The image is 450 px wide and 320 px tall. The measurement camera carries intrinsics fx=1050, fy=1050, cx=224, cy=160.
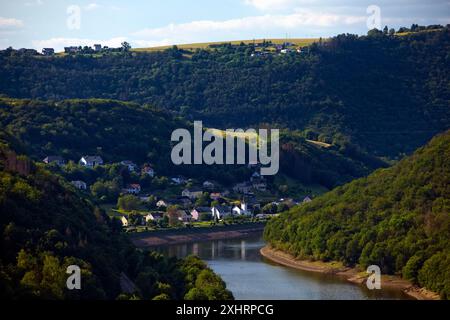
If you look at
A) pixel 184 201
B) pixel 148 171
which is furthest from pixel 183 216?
pixel 148 171

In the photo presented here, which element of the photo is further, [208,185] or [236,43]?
[236,43]

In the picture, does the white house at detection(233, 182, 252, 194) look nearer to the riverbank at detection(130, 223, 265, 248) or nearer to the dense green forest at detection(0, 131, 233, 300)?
the riverbank at detection(130, 223, 265, 248)

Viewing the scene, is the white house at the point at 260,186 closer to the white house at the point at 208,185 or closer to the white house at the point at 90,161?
the white house at the point at 208,185

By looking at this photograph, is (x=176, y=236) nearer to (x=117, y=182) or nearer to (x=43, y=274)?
(x=117, y=182)

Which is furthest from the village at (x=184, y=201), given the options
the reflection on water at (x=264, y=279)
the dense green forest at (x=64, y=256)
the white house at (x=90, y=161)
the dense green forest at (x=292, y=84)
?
the dense green forest at (x=292, y=84)

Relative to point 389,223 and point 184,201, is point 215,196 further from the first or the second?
point 389,223
